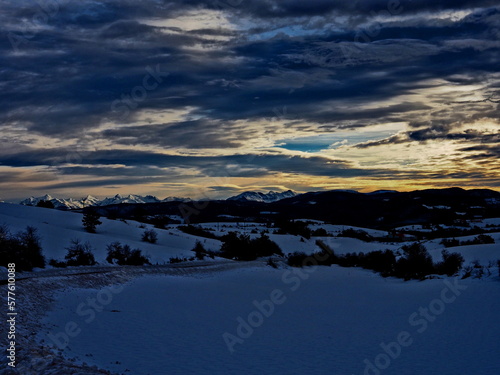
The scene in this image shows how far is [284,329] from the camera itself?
47.9 ft

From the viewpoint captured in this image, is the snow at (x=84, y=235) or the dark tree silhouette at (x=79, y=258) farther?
the snow at (x=84, y=235)

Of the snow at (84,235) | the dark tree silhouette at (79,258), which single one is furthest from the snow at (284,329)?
the snow at (84,235)

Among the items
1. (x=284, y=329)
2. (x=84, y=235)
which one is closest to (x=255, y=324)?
(x=284, y=329)

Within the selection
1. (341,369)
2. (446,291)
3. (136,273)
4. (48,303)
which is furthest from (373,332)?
(136,273)

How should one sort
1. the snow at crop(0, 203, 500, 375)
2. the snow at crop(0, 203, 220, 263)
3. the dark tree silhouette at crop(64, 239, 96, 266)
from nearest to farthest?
the snow at crop(0, 203, 500, 375)
the dark tree silhouette at crop(64, 239, 96, 266)
the snow at crop(0, 203, 220, 263)

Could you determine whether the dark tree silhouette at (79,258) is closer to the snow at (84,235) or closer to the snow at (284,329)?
the snow at (84,235)

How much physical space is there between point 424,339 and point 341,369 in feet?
13.2

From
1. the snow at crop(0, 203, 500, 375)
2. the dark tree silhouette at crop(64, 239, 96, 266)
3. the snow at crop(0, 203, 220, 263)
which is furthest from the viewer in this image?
the snow at crop(0, 203, 220, 263)

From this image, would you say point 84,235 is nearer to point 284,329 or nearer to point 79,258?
point 79,258

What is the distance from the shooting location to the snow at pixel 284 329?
10273mm

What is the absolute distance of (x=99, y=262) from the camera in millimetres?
32000

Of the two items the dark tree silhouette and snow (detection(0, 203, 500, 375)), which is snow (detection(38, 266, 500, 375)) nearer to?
snow (detection(0, 203, 500, 375))

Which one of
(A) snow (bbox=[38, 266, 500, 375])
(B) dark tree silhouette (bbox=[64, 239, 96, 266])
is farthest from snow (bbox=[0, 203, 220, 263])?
(A) snow (bbox=[38, 266, 500, 375])

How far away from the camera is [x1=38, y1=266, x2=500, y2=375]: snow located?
10.3 meters
